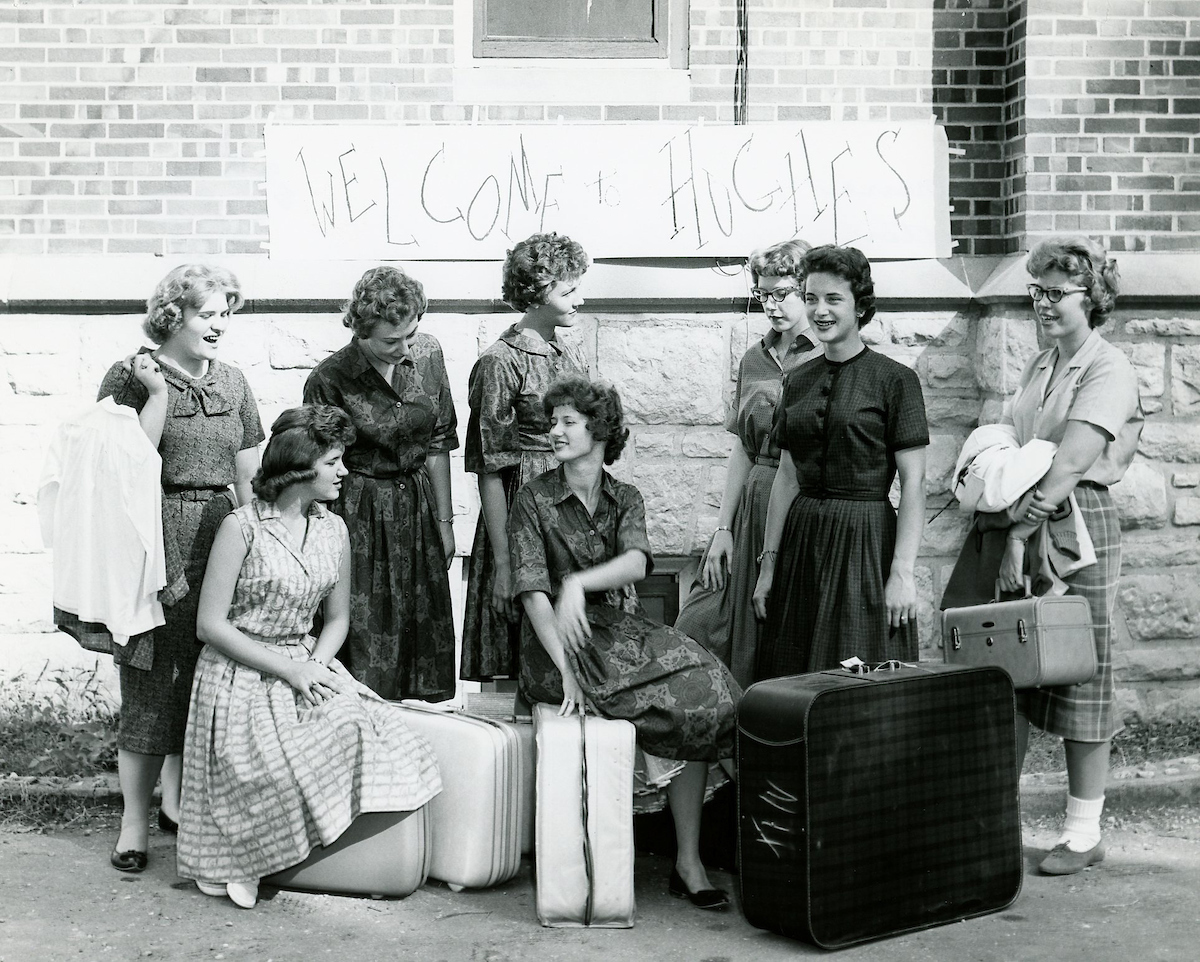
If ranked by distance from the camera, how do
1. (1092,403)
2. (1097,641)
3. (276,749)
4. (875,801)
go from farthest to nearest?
(1097,641), (1092,403), (276,749), (875,801)

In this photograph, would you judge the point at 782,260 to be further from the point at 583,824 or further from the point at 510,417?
the point at 583,824

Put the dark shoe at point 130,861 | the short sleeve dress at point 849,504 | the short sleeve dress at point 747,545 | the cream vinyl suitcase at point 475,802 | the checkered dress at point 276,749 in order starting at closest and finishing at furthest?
the checkered dress at point 276,749, the cream vinyl suitcase at point 475,802, the short sleeve dress at point 849,504, the dark shoe at point 130,861, the short sleeve dress at point 747,545

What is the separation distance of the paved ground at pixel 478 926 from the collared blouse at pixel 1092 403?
4.42 feet

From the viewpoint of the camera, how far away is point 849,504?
441 centimetres

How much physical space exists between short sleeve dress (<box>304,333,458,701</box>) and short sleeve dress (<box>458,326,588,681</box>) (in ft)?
0.54

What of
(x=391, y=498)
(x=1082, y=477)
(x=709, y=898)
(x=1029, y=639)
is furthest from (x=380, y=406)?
(x=1082, y=477)

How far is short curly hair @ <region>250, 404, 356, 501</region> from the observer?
429 cm

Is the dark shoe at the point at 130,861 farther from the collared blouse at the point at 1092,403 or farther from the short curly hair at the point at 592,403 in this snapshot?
the collared blouse at the point at 1092,403

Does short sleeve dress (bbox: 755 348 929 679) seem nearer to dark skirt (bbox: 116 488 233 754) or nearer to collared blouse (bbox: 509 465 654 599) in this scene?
collared blouse (bbox: 509 465 654 599)

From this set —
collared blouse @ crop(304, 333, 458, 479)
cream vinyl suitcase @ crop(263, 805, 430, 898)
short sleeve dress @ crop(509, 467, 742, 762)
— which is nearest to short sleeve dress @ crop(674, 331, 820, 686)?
short sleeve dress @ crop(509, 467, 742, 762)

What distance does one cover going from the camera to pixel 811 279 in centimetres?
441

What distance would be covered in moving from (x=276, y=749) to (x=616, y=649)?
1.04 m

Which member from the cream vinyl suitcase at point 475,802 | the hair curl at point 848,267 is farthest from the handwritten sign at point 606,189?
the cream vinyl suitcase at point 475,802

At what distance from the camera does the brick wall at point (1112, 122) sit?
232 inches
